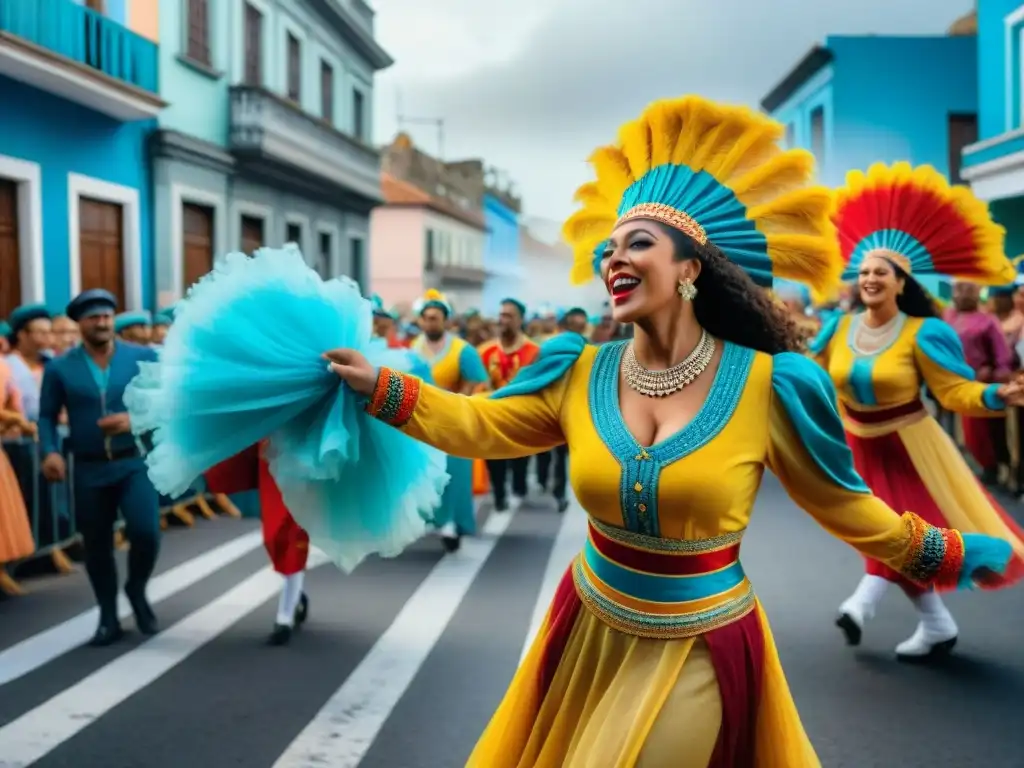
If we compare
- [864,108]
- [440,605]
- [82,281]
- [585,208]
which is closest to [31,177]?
[82,281]

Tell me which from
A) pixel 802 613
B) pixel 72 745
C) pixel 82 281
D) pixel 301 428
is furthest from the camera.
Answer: pixel 82 281

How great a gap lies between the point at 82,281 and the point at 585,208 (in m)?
Answer: 14.1

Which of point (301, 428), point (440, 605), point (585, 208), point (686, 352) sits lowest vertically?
point (440, 605)

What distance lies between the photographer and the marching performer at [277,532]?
22.0 feet

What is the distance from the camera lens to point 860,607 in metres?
6.42

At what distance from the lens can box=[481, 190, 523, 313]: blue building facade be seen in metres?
68.6

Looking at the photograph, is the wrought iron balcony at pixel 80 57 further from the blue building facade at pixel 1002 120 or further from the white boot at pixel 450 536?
the blue building facade at pixel 1002 120

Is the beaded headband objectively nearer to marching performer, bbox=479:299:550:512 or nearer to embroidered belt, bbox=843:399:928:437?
embroidered belt, bbox=843:399:928:437

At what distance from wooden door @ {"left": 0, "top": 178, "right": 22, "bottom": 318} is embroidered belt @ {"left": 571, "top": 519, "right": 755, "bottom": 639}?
13.1 metres

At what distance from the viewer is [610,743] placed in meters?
3.00

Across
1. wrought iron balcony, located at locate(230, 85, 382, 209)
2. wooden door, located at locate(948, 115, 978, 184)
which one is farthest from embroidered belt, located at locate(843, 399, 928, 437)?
wooden door, located at locate(948, 115, 978, 184)

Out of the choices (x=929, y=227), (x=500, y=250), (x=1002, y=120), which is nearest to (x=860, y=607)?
(x=929, y=227)

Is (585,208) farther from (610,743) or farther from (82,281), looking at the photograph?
(82,281)

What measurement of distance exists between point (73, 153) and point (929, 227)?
12947 mm
